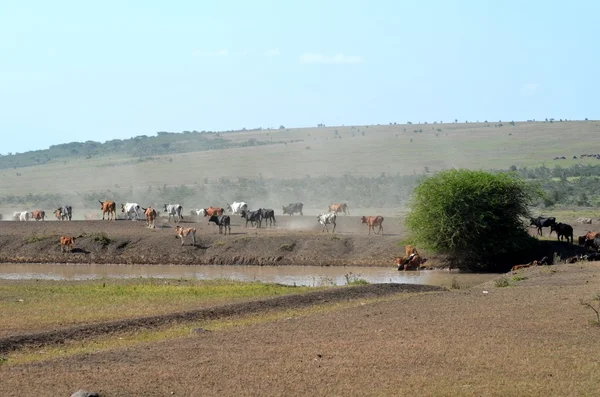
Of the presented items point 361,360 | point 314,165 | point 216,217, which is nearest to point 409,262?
point 216,217

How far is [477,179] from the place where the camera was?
42.6 meters

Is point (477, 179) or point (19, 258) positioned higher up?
point (477, 179)

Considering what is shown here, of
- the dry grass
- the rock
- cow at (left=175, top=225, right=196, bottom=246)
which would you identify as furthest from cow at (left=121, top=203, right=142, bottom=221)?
the rock

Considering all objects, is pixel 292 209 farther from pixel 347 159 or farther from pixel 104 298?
pixel 347 159

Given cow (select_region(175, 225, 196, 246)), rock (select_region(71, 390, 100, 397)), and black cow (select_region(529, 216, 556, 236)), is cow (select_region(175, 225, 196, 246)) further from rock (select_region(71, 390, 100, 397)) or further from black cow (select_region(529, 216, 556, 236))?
rock (select_region(71, 390, 100, 397))

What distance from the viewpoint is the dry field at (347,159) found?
123250mm

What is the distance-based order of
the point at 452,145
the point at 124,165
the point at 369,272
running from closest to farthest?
the point at 369,272
the point at 452,145
the point at 124,165

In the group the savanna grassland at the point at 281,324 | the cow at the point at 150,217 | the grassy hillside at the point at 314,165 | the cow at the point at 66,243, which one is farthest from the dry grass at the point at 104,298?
the grassy hillside at the point at 314,165

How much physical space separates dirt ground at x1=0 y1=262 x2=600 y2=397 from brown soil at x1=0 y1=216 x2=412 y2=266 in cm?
2209

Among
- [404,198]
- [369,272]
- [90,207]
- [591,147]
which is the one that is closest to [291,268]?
[369,272]

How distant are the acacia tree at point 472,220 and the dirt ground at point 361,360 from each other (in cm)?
1740

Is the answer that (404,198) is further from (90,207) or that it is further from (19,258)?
(19,258)

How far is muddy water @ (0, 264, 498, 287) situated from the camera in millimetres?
37469

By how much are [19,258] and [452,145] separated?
101669 millimetres
